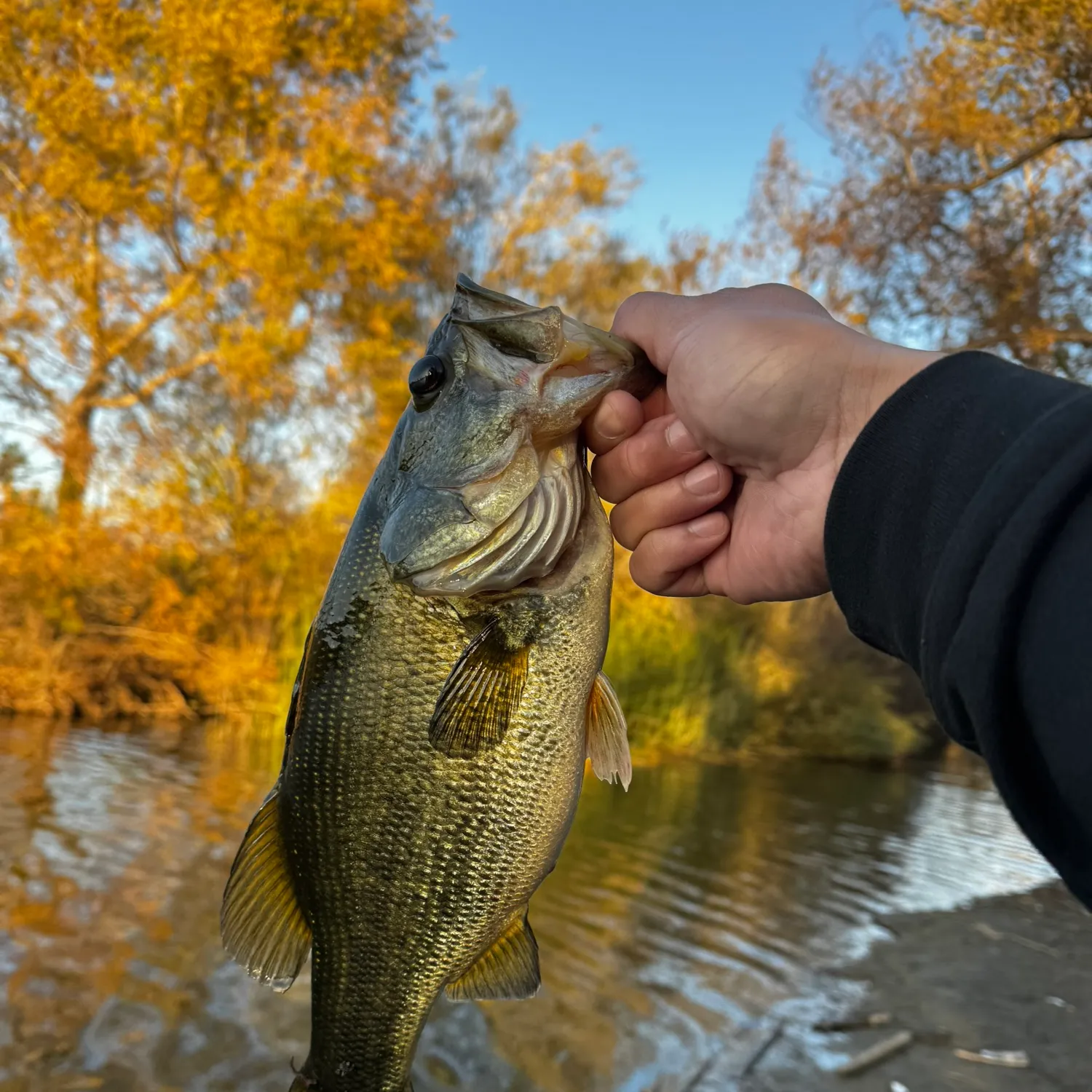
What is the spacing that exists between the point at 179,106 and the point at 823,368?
1450cm

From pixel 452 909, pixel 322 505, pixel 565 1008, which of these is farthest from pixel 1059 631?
pixel 322 505

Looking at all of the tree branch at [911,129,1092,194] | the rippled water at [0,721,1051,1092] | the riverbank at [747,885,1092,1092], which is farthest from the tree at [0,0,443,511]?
the riverbank at [747,885,1092,1092]

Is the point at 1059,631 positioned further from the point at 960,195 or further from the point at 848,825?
the point at 960,195

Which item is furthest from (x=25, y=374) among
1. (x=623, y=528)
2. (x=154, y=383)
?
(x=623, y=528)

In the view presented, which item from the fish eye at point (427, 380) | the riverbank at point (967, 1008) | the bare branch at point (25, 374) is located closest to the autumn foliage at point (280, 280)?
the bare branch at point (25, 374)

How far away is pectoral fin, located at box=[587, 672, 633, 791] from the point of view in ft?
6.68

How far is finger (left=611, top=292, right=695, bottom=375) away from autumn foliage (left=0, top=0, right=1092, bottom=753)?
9538 mm

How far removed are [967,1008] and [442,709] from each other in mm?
5274

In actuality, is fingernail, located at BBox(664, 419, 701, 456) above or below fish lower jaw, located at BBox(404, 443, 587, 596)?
above

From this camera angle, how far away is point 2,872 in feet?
20.5

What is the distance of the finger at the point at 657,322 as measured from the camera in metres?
2.18

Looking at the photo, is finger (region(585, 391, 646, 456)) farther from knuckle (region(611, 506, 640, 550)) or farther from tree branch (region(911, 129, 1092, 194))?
tree branch (region(911, 129, 1092, 194))

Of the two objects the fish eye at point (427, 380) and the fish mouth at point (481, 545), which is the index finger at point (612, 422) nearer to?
the fish mouth at point (481, 545)

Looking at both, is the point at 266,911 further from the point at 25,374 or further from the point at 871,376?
the point at 25,374
